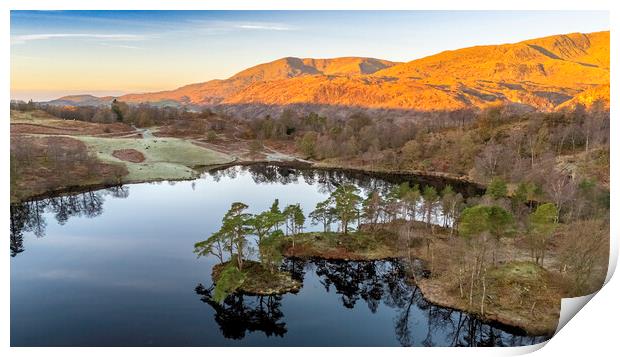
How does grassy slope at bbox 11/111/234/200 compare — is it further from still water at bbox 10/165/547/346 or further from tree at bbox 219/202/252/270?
tree at bbox 219/202/252/270

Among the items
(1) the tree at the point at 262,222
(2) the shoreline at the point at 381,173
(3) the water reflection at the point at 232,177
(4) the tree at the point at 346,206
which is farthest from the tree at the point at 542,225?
(3) the water reflection at the point at 232,177

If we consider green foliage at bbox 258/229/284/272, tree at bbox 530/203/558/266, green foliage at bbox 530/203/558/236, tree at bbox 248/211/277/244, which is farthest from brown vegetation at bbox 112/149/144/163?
green foliage at bbox 530/203/558/236

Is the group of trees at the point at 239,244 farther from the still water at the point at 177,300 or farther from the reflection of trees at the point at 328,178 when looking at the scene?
the reflection of trees at the point at 328,178

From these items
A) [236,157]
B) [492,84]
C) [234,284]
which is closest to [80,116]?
[236,157]

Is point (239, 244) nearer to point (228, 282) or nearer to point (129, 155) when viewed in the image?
point (228, 282)

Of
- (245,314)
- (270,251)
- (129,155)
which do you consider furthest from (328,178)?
(245,314)

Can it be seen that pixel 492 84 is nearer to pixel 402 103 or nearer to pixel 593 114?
pixel 402 103
